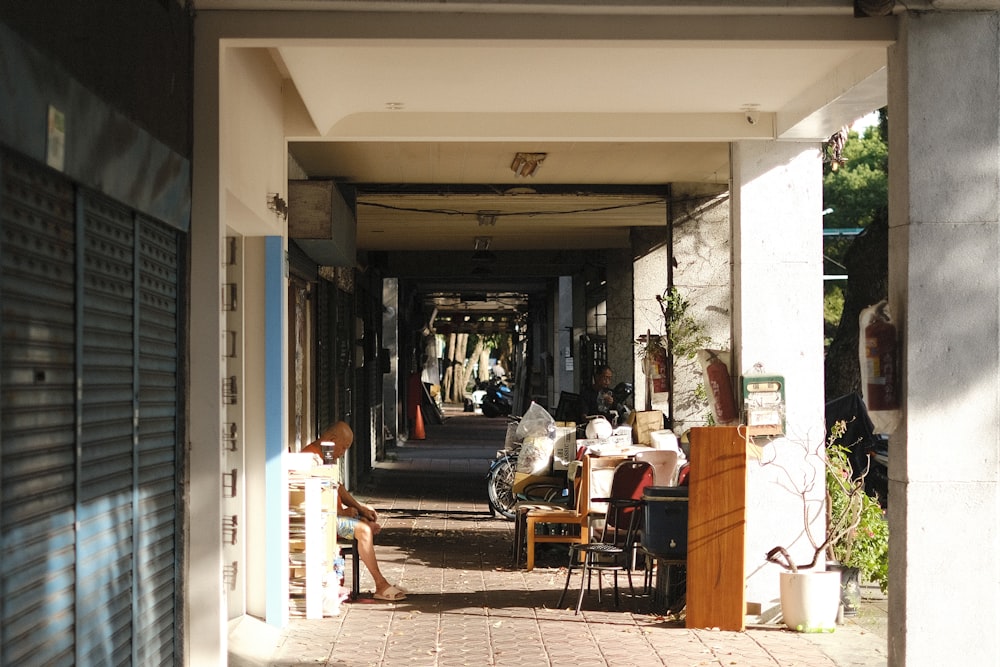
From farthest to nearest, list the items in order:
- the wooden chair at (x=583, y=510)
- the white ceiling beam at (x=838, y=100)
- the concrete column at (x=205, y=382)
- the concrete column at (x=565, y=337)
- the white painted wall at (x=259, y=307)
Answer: the concrete column at (x=565, y=337) < the wooden chair at (x=583, y=510) < the white painted wall at (x=259, y=307) < the white ceiling beam at (x=838, y=100) < the concrete column at (x=205, y=382)

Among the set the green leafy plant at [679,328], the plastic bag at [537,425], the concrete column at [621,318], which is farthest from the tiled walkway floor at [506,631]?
the concrete column at [621,318]

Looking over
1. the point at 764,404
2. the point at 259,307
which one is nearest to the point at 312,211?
the point at 259,307

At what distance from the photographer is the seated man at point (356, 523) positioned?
8.72 meters

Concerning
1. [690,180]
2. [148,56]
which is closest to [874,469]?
[690,180]

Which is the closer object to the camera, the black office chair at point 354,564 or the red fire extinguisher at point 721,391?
the red fire extinguisher at point 721,391

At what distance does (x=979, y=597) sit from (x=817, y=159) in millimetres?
3535

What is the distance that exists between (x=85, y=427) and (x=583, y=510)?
6229mm

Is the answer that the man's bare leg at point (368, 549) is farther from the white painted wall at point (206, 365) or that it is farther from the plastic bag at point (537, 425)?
the plastic bag at point (537, 425)

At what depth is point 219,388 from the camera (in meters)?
5.62

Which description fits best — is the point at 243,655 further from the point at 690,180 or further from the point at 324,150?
the point at 690,180

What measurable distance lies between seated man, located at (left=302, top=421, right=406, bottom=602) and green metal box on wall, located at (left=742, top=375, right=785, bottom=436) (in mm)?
2636

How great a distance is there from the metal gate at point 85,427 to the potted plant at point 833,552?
400cm

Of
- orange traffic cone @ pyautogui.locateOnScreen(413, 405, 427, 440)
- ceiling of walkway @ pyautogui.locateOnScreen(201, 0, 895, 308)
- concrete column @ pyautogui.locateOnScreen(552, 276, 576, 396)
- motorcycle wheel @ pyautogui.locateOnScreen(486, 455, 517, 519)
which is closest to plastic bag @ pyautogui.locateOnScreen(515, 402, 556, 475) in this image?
motorcycle wheel @ pyautogui.locateOnScreen(486, 455, 517, 519)

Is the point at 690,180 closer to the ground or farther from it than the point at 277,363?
farther from it
